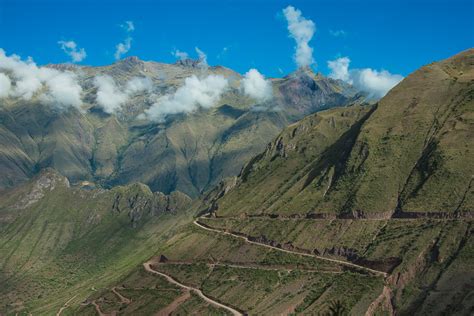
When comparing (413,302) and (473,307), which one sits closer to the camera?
(473,307)

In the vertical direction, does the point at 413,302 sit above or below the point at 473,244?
below

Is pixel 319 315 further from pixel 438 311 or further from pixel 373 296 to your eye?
pixel 438 311

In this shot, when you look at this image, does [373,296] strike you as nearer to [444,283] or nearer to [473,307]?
[444,283]

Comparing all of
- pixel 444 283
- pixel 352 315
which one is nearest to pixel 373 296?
pixel 352 315

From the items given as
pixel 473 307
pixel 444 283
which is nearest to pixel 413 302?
pixel 444 283

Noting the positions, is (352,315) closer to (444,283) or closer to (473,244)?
(444,283)

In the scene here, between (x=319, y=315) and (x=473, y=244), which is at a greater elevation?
(x=473, y=244)

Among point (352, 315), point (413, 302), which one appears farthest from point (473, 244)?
point (352, 315)

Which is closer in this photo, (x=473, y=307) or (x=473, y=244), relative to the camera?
(x=473, y=307)
